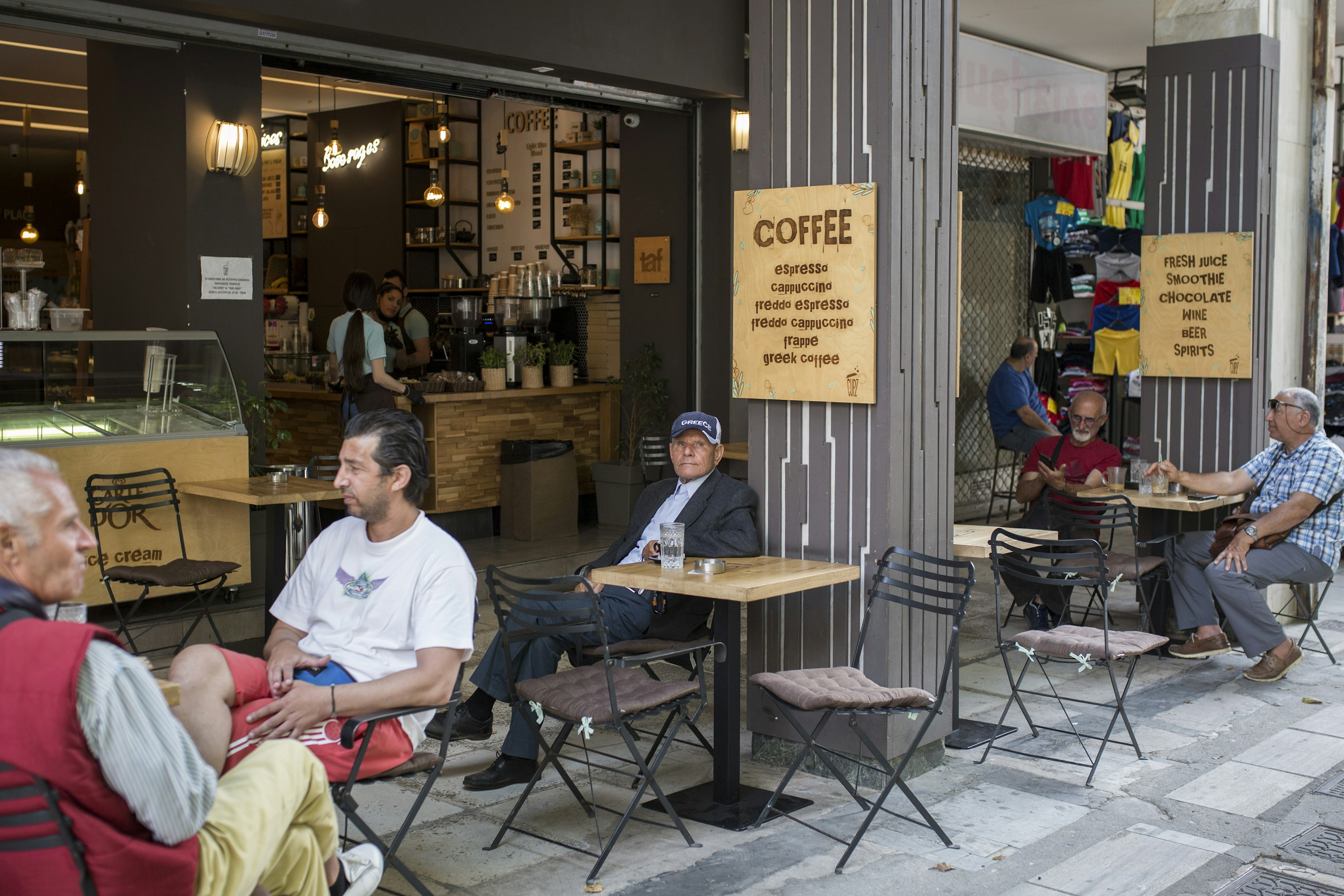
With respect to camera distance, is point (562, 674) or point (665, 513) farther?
point (665, 513)

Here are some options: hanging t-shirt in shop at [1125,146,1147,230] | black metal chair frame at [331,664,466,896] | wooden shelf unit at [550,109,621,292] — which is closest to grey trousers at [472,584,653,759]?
black metal chair frame at [331,664,466,896]

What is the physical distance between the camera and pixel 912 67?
444 centimetres

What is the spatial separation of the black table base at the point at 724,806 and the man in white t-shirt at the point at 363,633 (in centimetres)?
114

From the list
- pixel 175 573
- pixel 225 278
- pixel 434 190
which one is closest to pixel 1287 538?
pixel 175 573

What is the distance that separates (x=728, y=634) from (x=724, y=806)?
619mm

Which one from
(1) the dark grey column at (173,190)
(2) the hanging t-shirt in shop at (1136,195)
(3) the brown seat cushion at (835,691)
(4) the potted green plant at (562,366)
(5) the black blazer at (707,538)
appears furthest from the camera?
(2) the hanging t-shirt in shop at (1136,195)

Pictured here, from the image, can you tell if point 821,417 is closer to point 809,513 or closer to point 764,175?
point 809,513

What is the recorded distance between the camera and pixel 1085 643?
4.77 metres

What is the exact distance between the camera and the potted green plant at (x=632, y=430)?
9.38m

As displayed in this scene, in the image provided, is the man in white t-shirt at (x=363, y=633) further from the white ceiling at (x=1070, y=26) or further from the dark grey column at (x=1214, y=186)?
the white ceiling at (x=1070, y=26)

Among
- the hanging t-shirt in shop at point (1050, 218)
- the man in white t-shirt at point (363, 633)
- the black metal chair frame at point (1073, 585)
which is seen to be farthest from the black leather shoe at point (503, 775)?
the hanging t-shirt in shop at point (1050, 218)

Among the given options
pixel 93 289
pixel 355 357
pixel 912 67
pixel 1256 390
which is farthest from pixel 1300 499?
pixel 93 289

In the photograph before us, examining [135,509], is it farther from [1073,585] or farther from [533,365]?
[1073,585]

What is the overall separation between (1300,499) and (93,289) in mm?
7082
